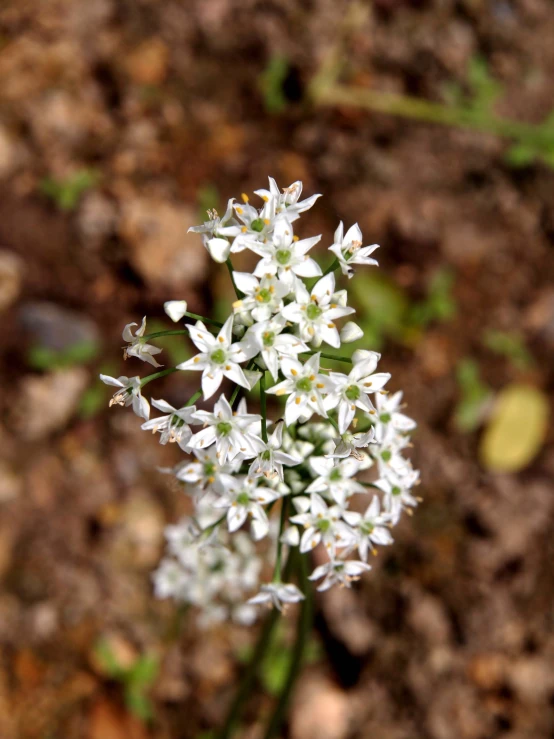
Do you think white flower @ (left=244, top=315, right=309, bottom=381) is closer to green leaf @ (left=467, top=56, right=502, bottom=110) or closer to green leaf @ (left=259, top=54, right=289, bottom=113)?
green leaf @ (left=259, top=54, right=289, bottom=113)

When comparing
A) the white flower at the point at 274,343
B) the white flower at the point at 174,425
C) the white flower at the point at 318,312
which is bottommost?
the white flower at the point at 174,425

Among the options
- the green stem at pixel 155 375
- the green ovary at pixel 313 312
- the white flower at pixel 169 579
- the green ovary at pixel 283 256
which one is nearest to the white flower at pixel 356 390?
the green ovary at pixel 313 312

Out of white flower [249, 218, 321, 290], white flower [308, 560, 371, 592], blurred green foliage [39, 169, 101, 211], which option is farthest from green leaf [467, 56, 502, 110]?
white flower [308, 560, 371, 592]

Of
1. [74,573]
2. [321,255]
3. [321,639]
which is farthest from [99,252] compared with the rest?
[321,639]

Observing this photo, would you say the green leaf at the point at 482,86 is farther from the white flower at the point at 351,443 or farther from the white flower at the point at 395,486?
the white flower at the point at 351,443

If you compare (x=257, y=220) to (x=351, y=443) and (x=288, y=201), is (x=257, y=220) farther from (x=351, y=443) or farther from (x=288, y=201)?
(x=351, y=443)

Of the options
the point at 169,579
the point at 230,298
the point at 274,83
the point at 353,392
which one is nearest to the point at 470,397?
the point at 230,298

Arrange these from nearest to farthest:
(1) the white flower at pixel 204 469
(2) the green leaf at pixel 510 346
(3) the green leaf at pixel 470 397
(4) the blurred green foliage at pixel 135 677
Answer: (1) the white flower at pixel 204 469 < (4) the blurred green foliage at pixel 135 677 < (3) the green leaf at pixel 470 397 < (2) the green leaf at pixel 510 346
